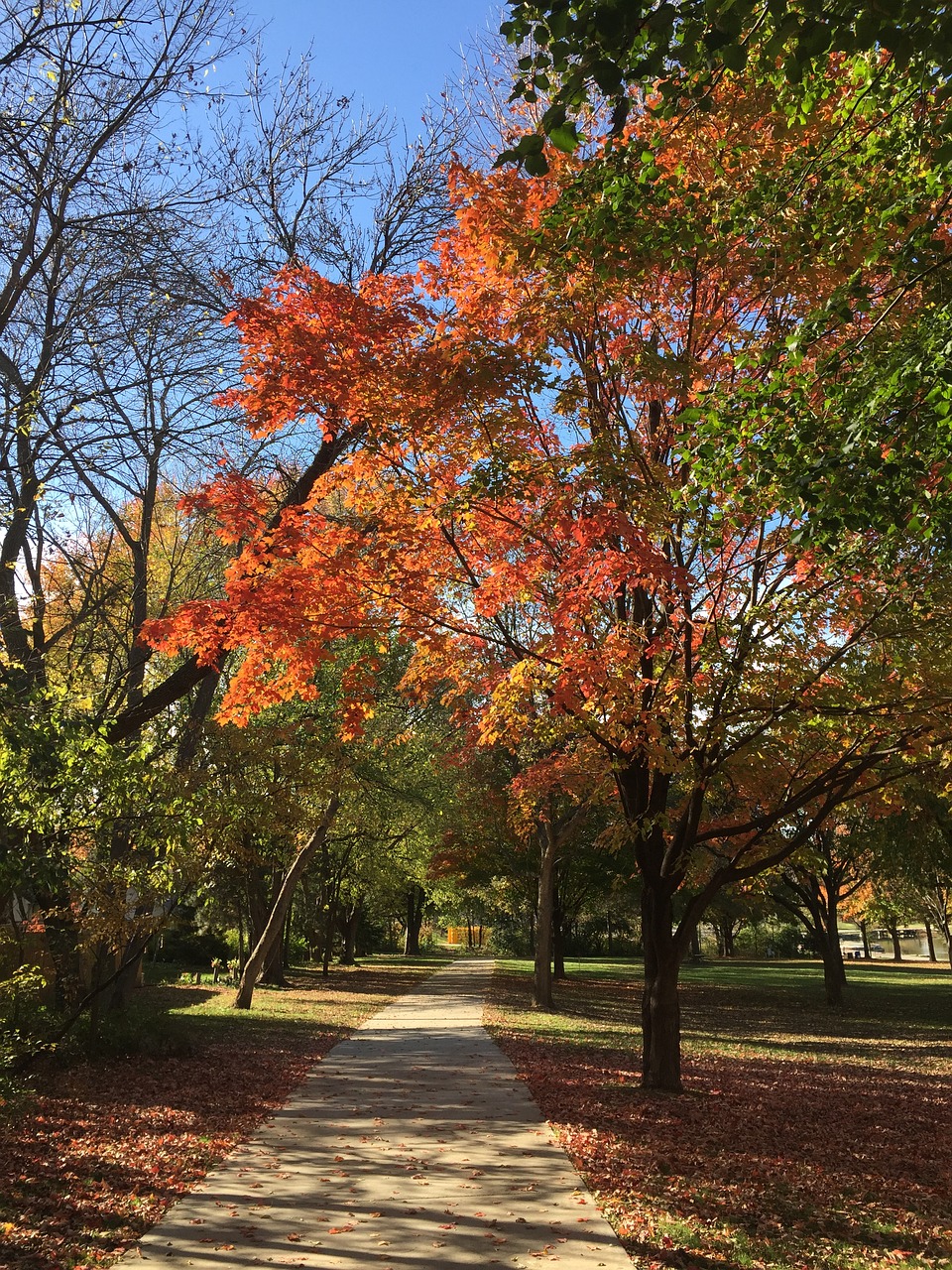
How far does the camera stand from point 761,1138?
7.86 meters

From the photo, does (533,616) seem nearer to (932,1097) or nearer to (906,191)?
(906,191)

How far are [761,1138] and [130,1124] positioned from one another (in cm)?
558

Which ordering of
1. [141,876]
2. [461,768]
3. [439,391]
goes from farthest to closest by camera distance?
[461,768] → [141,876] → [439,391]

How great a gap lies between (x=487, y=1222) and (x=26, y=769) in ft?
13.7

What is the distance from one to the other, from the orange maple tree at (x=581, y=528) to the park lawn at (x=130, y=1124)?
378 centimetres

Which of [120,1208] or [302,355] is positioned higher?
[302,355]

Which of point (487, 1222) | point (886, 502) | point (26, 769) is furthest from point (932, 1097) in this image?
point (26, 769)

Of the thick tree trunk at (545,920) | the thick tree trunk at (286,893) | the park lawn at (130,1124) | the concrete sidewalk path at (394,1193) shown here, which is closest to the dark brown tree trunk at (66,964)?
the park lawn at (130,1124)

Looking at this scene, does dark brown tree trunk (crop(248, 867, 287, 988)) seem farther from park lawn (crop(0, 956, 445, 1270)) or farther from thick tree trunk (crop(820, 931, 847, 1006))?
thick tree trunk (crop(820, 931, 847, 1006))

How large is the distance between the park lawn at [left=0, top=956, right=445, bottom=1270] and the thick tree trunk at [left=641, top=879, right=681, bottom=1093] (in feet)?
13.3

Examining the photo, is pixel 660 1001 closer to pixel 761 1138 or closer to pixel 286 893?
pixel 761 1138

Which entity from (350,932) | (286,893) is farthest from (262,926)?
(350,932)

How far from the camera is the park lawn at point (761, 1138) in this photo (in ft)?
17.3

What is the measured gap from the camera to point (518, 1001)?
22250 mm
